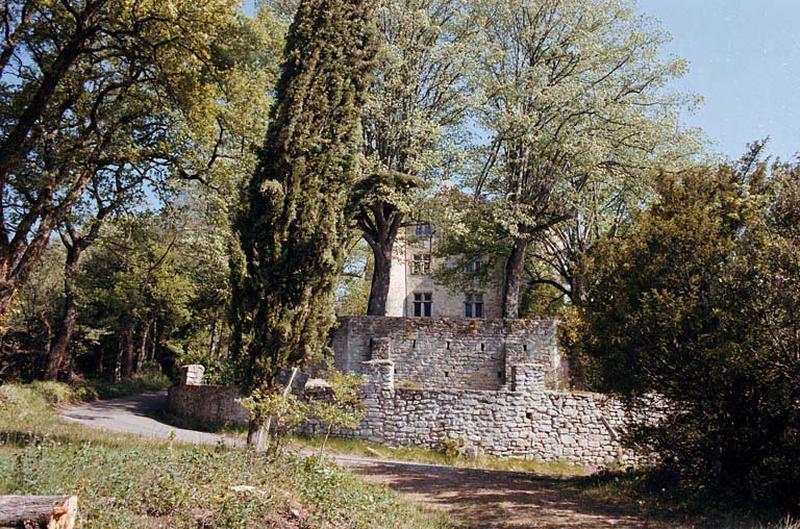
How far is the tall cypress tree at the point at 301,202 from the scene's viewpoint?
1016cm

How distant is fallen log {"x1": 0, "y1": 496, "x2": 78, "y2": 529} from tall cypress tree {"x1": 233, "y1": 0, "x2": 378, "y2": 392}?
17.7 ft

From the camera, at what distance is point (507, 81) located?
2545 cm

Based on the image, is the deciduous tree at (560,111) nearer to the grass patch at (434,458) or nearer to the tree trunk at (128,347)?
the grass patch at (434,458)

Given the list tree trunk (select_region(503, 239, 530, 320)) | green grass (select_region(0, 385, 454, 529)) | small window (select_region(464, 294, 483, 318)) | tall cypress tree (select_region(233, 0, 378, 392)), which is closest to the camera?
green grass (select_region(0, 385, 454, 529))

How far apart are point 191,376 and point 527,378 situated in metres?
12.0

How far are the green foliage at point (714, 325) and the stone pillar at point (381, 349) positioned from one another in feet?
35.5

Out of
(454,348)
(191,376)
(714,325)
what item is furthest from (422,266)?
(714,325)

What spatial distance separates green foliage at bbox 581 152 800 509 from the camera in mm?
8633

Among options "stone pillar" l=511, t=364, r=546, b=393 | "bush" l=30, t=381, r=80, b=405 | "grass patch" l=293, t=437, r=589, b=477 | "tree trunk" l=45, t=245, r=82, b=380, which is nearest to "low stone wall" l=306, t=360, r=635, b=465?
"grass patch" l=293, t=437, r=589, b=477

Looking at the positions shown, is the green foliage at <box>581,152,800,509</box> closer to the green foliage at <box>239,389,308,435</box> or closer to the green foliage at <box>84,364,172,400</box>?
the green foliage at <box>239,389,308,435</box>

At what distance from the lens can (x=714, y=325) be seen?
9.58 metres

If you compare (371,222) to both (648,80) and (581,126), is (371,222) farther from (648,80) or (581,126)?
(648,80)

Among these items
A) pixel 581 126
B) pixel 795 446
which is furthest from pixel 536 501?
pixel 581 126

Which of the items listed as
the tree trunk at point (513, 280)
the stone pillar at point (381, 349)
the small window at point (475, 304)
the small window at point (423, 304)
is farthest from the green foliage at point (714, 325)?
the small window at point (423, 304)
